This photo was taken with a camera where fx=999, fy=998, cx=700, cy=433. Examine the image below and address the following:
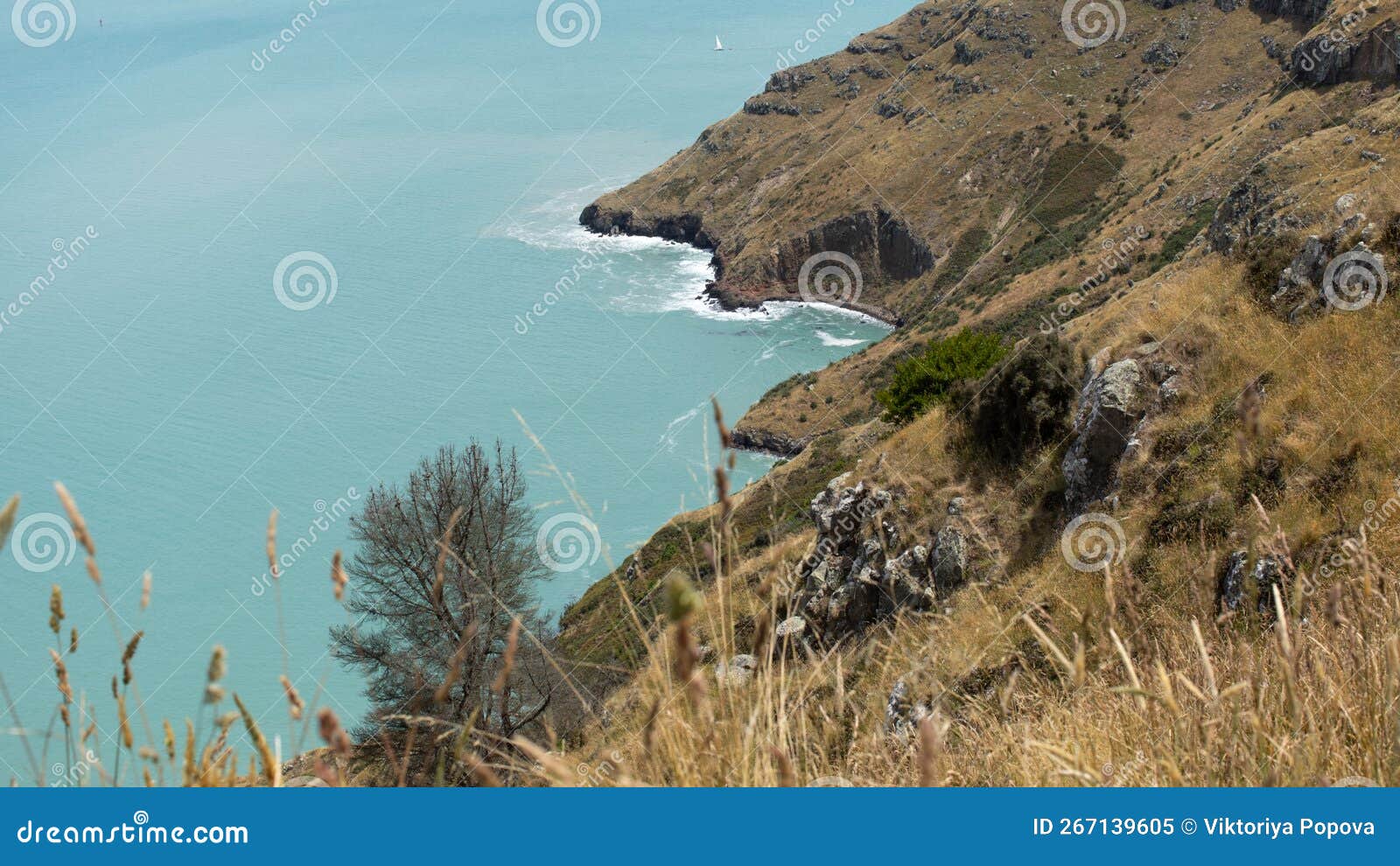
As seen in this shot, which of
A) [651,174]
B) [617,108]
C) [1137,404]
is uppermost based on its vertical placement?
[617,108]

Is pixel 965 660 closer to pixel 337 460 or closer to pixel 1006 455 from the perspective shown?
pixel 1006 455

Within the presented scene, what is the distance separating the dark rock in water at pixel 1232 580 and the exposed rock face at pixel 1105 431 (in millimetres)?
2862

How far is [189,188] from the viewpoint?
11481 cm

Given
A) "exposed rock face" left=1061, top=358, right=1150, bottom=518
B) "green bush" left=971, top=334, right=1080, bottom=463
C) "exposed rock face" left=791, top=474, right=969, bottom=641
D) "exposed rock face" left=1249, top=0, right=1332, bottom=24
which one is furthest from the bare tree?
"exposed rock face" left=1249, top=0, right=1332, bottom=24

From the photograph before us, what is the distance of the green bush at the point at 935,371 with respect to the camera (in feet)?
74.7

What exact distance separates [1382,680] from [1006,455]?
11375 mm

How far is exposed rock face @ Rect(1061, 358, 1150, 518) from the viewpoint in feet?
38.3

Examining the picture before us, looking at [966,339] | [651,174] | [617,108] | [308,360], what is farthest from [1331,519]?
[617,108]

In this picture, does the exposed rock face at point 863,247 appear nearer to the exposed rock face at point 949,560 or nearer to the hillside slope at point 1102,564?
the hillside slope at point 1102,564

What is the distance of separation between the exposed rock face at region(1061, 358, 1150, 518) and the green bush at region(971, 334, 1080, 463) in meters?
1.46

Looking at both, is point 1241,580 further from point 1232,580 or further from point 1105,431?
point 1105,431

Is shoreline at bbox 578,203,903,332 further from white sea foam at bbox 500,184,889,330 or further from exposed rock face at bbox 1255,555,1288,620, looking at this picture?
exposed rock face at bbox 1255,555,1288,620

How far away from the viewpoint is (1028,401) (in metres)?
14.0

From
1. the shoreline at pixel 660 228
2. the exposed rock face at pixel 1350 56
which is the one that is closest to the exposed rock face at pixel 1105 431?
the exposed rock face at pixel 1350 56
